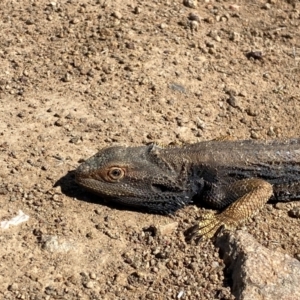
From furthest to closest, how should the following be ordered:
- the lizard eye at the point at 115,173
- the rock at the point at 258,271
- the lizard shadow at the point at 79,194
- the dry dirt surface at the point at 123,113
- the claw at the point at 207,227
Answer: 1. the lizard shadow at the point at 79,194
2. the lizard eye at the point at 115,173
3. the claw at the point at 207,227
4. the dry dirt surface at the point at 123,113
5. the rock at the point at 258,271

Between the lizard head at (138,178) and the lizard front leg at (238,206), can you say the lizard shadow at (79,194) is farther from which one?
the lizard front leg at (238,206)

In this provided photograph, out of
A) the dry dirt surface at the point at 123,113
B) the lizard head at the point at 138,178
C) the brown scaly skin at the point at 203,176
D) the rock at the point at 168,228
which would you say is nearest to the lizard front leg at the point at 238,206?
the brown scaly skin at the point at 203,176

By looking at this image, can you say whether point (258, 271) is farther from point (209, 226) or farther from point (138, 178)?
point (138, 178)

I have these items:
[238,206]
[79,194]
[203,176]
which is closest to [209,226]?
[238,206]

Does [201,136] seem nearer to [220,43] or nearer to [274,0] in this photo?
[220,43]

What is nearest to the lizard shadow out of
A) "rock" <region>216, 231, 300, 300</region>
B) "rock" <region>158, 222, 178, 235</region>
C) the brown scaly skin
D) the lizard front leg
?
the brown scaly skin

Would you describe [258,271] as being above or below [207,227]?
above

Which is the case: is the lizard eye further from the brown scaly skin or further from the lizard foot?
the lizard foot
